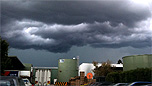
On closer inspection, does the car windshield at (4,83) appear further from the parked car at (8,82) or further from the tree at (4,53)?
Result: the tree at (4,53)

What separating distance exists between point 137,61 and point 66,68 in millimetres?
19642

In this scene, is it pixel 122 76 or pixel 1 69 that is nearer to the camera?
pixel 1 69

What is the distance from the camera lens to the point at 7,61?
66.8ft

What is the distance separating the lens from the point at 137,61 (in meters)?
33.5

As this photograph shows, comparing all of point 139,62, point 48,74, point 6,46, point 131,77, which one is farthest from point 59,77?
point 6,46

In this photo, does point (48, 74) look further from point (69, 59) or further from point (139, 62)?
point (69, 59)

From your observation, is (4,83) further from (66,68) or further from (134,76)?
(66,68)

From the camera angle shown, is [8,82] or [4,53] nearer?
[8,82]

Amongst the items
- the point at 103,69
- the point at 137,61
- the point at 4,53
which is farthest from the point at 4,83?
the point at 103,69

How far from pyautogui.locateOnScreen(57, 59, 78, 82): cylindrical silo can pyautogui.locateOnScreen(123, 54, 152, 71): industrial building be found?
606 inches

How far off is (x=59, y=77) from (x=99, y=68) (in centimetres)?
1231

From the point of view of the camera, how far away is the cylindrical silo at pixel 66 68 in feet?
160

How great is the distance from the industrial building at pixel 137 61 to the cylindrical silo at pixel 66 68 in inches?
606

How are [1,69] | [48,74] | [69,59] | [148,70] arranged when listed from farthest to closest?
1. [69,59]
2. [48,74]
3. [148,70]
4. [1,69]
